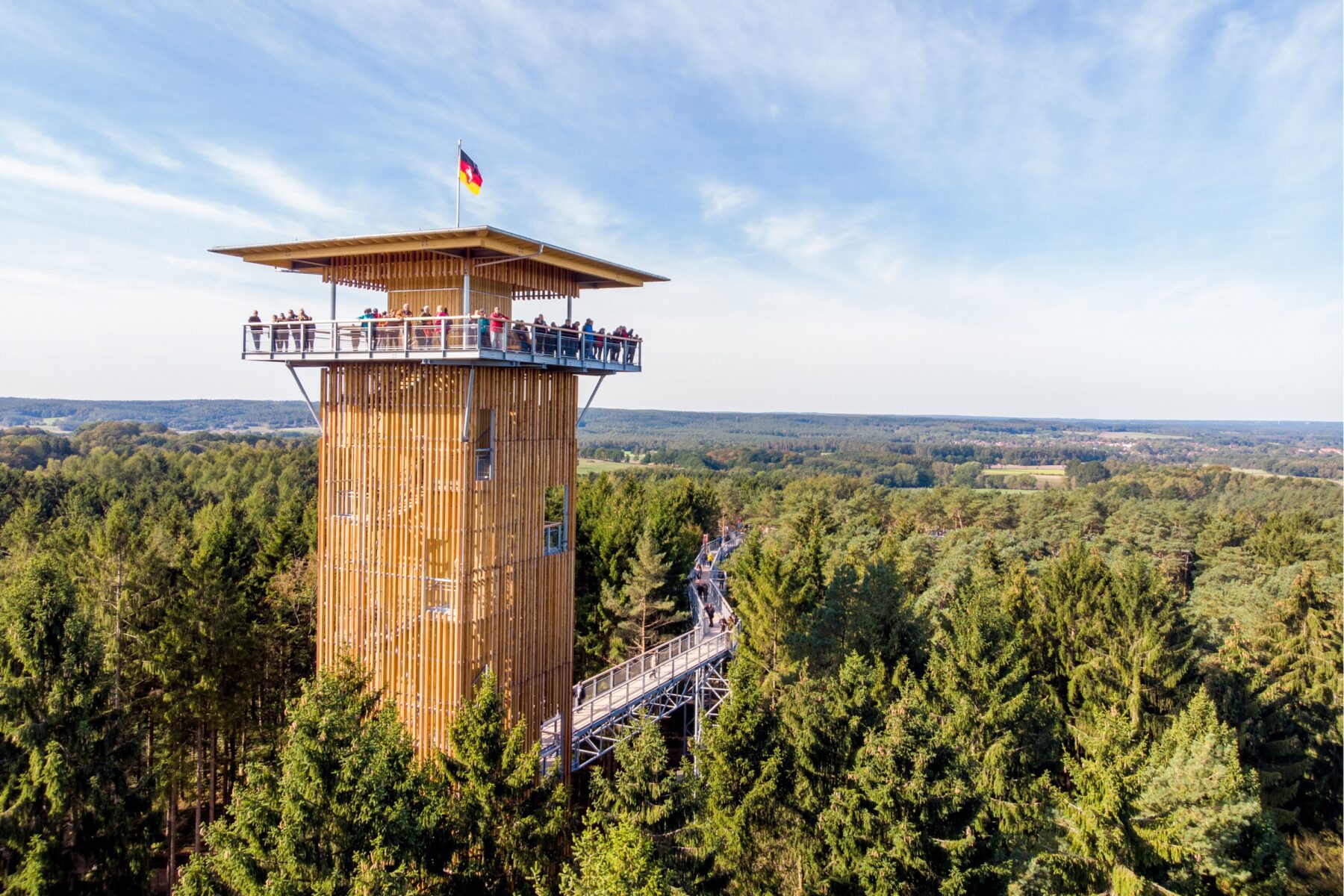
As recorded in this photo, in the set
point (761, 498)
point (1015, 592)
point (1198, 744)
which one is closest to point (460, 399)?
point (1198, 744)

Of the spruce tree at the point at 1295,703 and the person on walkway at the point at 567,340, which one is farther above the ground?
the person on walkway at the point at 567,340

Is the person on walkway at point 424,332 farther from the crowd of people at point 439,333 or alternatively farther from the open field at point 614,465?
the open field at point 614,465

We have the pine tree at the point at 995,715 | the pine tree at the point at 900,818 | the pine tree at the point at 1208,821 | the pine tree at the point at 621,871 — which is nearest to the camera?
the pine tree at the point at 621,871

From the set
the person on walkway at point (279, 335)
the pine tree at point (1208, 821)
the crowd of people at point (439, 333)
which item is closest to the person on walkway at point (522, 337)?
the crowd of people at point (439, 333)

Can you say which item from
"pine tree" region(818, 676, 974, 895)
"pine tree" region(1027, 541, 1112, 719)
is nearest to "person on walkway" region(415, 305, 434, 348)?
"pine tree" region(818, 676, 974, 895)

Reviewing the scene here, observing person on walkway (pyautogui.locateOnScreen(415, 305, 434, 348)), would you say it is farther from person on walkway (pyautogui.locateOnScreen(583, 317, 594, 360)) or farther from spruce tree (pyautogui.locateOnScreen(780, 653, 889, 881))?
spruce tree (pyautogui.locateOnScreen(780, 653, 889, 881))
